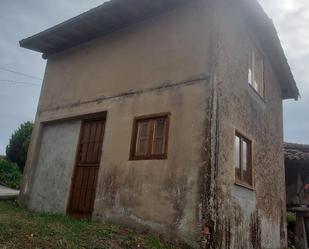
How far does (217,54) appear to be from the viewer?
733 centimetres

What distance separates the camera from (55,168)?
9.62 metres

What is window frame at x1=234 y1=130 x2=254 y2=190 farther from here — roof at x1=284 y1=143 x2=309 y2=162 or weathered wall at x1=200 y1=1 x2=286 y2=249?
roof at x1=284 y1=143 x2=309 y2=162

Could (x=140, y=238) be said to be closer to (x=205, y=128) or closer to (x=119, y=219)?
(x=119, y=219)

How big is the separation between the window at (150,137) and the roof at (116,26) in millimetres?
2890

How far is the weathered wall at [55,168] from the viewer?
9.17 meters

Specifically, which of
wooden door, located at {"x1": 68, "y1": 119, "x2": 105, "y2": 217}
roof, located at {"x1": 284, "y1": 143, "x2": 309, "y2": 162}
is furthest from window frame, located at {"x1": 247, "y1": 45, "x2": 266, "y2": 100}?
wooden door, located at {"x1": 68, "y1": 119, "x2": 105, "y2": 217}

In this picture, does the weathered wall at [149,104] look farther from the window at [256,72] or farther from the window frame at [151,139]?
the window at [256,72]

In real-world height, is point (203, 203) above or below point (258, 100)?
below

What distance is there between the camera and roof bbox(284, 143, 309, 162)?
10.3 m

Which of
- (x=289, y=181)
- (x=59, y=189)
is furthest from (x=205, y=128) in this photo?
(x=289, y=181)

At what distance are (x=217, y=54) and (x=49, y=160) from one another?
578 cm

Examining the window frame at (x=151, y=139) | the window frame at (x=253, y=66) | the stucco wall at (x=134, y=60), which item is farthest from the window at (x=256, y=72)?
the window frame at (x=151, y=139)

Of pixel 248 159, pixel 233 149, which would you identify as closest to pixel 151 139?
pixel 233 149

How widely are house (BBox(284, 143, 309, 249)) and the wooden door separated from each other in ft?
20.5
